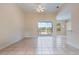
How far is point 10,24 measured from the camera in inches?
240

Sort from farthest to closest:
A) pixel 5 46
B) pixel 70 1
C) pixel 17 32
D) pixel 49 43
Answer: pixel 17 32 → pixel 49 43 → pixel 5 46 → pixel 70 1

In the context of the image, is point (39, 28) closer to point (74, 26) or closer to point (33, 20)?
point (33, 20)

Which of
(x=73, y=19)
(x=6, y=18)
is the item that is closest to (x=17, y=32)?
(x=6, y=18)

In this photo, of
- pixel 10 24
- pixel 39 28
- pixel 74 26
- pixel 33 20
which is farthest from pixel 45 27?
pixel 10 24

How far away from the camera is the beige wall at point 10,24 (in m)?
5.17

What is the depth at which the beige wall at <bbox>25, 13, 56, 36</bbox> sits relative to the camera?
632 cm

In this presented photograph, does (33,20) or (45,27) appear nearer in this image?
(45,27)

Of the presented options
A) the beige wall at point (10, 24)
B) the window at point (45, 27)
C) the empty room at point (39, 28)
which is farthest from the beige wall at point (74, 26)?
the beige wall at point (10, 24)

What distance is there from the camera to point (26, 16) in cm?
629

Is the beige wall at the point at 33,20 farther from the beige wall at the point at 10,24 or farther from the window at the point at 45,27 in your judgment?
the beige wall at the point at 10,24

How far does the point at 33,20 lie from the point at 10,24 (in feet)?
4.07

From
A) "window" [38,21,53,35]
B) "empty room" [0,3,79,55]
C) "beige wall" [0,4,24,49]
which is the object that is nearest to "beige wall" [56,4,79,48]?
"empty room" [0,3,79,55]

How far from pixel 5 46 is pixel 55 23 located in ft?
9.32

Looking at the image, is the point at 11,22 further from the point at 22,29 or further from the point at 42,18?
the point at 42,18
